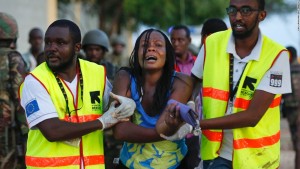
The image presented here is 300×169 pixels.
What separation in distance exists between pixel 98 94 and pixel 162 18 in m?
24.9

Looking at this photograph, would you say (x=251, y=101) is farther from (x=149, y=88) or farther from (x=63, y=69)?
(x=63, y=69)

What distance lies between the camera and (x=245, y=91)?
471cm

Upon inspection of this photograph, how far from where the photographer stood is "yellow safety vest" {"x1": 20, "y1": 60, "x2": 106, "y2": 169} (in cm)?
446

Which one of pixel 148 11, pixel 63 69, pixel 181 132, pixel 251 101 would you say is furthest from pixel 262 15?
pixel 148 11

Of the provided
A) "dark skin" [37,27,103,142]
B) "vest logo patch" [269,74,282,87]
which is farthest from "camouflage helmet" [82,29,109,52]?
"vest logo patch" [269,74,282,87]

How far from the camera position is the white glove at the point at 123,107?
4.43 meters

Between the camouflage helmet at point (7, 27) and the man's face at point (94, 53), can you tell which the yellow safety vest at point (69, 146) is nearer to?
the camouflage helmet at point (7, 27)

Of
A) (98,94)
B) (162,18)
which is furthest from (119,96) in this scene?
(162,18)

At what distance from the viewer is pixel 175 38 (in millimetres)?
8055

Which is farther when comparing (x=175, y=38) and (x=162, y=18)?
(x=162, y=18)

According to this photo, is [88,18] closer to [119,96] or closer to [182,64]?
[182,64]

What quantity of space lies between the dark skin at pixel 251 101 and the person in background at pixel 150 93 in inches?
12.5

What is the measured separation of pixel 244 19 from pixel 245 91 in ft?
1.74

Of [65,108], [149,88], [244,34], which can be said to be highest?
[244,34]
